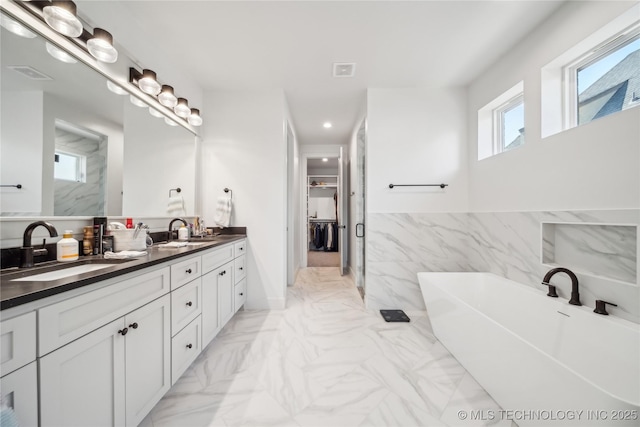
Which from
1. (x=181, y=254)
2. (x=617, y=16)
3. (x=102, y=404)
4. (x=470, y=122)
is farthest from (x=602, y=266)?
(x=102, y=404)

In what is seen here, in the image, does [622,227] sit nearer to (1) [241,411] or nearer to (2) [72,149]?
(1) [241,411]

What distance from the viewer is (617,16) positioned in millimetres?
A: 1390

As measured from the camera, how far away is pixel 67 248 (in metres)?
1.27

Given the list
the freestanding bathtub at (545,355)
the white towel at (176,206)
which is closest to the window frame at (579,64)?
the freestanding bathtub at (545,355)

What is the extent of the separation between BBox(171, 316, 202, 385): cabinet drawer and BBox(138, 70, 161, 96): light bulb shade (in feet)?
5.79

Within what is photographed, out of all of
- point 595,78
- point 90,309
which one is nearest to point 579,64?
point 595,78

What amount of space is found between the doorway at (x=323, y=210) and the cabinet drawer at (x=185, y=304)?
4.56 m

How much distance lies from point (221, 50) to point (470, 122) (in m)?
2.64

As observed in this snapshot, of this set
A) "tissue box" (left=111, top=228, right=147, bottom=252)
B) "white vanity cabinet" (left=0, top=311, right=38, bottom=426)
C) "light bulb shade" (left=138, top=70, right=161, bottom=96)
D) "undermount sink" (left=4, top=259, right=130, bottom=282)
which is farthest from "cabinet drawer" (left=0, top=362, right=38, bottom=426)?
"light bulb shade" (left=138, top=70, right=161, bottom=96)

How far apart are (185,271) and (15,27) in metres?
1.42

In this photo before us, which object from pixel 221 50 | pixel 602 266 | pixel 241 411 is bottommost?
pixel 241 411

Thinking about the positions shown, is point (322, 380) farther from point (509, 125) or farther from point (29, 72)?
point (509, 125)

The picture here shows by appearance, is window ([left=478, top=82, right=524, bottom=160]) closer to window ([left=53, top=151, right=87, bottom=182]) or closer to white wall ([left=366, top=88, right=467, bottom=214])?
white wall ([left=366, top=88, right=467, bottom=214])

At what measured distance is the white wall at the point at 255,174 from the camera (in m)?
2.81
